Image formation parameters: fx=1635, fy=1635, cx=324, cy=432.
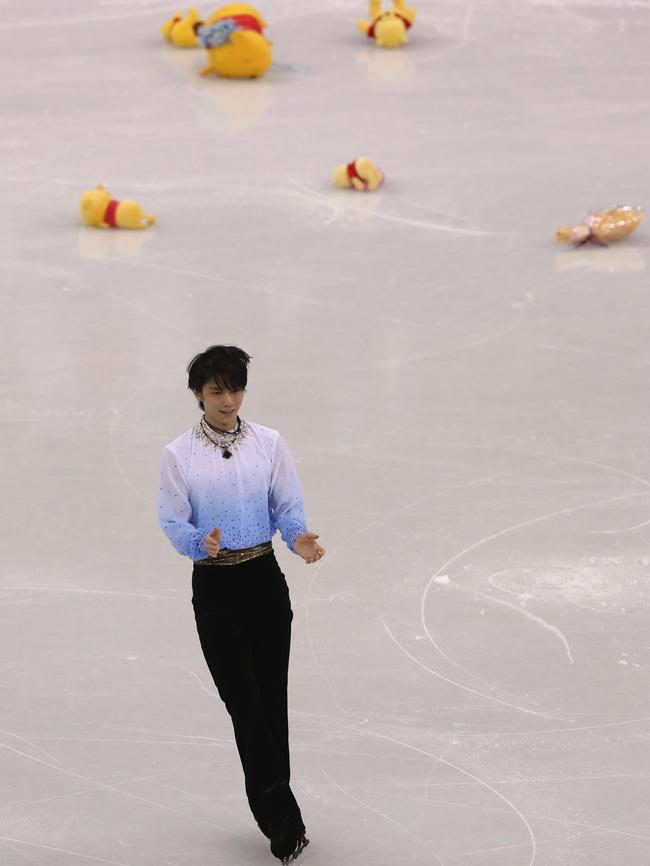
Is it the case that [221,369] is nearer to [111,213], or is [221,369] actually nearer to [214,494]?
[214,494]

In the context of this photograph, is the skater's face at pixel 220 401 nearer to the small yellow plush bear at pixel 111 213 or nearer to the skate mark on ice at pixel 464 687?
the skate mark on ice at pixel 464 687

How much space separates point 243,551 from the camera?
3209 mm

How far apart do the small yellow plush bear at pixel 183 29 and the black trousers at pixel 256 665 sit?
7.76 meters

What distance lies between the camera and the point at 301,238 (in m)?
7.21

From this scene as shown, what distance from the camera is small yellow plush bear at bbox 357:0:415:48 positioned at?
1050cm

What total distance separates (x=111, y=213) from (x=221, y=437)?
14.2 ft

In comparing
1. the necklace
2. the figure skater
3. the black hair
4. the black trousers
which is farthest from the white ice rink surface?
the black hair

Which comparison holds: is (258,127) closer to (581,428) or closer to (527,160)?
(527,160)

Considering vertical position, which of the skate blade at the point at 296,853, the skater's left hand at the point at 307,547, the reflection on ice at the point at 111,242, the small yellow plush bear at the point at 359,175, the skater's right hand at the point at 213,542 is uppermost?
the skater's right hand at the point at 213,542

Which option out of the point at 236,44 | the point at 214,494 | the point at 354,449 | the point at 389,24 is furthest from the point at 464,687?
the point at 389,24

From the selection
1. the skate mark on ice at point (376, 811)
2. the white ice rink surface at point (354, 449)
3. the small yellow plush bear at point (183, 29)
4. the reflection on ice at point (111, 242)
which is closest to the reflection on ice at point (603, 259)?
the white ice rink surface at point (354, 449)

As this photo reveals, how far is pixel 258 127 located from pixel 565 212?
2.05m

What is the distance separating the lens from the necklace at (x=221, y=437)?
3.21 metres

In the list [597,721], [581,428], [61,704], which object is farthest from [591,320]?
[61,704]
